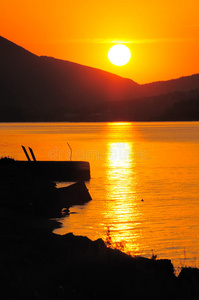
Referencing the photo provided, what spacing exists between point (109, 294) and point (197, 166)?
43340 mm

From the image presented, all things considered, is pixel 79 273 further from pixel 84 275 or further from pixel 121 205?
pixel 121 205

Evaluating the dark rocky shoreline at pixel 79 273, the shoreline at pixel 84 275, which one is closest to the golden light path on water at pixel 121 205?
the dark rocky shoreline at pixel 79 273

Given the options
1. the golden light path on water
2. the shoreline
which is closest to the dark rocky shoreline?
the shoreline

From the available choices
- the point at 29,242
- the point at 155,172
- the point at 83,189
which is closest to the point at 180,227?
the point at 83,189

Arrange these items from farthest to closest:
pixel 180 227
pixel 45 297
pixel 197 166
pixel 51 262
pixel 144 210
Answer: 1. pixel 197 166
2. pixel 144 210
3. pixel 180 227
4. pixel 51 262
5. pixel 45 297

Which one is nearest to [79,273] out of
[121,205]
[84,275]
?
[84,275]

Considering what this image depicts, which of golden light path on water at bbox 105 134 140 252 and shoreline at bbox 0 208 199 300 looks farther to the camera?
golden light path on water at bbox 105 134 140 252

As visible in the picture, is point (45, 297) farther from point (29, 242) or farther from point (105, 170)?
point (105, 170)

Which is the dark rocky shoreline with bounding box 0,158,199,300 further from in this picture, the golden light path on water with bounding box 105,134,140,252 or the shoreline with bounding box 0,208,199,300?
the golden light path on water with bounding box 105,134,140,252

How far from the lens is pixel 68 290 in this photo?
9391 millimetres

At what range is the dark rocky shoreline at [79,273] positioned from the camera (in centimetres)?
934

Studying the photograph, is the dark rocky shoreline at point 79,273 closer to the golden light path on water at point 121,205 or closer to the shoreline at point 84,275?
the shoreline at point 84,275

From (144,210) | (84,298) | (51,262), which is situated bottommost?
(84,298)

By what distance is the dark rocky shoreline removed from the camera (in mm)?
9336
